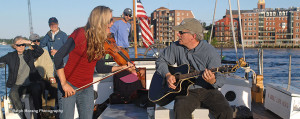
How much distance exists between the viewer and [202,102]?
3422 millimetres

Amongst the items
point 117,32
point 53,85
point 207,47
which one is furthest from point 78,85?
point 117,32

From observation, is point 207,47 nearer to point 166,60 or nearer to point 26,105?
point 166,60

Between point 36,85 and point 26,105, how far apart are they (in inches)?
14.4

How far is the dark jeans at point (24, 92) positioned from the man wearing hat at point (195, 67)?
2.38m

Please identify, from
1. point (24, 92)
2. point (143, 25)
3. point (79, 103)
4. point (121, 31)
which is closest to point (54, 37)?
point (121, 31)

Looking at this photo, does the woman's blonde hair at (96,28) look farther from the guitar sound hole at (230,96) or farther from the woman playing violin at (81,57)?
the guitar sound hole at (230,96)

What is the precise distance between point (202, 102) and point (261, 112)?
2.48 m

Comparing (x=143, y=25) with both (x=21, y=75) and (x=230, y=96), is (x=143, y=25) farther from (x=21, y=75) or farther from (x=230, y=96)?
(x=21, y=75)

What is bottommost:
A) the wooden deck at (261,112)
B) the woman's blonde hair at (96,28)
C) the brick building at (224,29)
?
the wooden deck at (261,112)

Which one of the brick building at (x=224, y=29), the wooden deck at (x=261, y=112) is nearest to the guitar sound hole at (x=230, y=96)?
the wooden deck at (x=261, y=112)

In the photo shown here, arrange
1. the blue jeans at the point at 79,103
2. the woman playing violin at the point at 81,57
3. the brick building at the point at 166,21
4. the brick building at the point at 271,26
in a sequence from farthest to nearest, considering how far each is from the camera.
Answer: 1. the brick building at the point at 271,26
2. the brick building at the point at 166,21
3. the blue jeans at the point at 79,103
4. the woman playing violin at the point at 81,57

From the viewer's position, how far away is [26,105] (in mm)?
4598

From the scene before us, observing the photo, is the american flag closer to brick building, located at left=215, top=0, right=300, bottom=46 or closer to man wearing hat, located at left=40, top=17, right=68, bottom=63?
man wearing hat, located at left=40, top=17, right=68, bottom=63

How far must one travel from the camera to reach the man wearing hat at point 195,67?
3.17 metres
